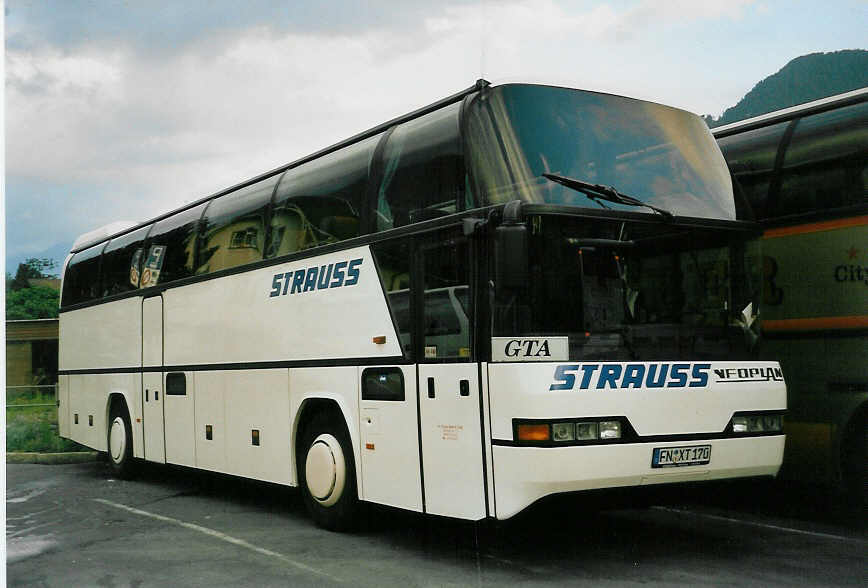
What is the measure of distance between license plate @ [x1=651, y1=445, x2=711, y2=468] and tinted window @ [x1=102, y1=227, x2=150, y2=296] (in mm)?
8839

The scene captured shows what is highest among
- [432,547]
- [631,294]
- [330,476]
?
[631,294]

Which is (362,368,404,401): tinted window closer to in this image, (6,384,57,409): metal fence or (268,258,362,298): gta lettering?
(268,258,362,298): gta lettering

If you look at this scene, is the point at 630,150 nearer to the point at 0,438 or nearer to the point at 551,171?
the point at 551,171

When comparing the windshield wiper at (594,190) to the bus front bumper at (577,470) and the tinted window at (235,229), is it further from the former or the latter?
the tinted window at (235,229)

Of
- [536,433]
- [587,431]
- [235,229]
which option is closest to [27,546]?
[235,229]

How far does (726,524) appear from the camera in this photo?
8.95m

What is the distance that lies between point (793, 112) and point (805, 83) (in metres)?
1.63

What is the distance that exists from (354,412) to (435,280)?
161 cm

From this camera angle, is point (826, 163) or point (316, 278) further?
point (316, 278)

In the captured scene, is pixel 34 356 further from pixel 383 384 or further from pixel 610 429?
pixel 610 429

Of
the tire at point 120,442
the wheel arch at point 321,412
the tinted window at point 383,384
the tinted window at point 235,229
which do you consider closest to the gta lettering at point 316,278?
the tinted window at point 235,229

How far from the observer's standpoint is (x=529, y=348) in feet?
21.4

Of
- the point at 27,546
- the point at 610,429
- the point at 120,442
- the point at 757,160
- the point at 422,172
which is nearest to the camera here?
the point at 610,429

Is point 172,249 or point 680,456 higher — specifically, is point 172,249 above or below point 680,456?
above
